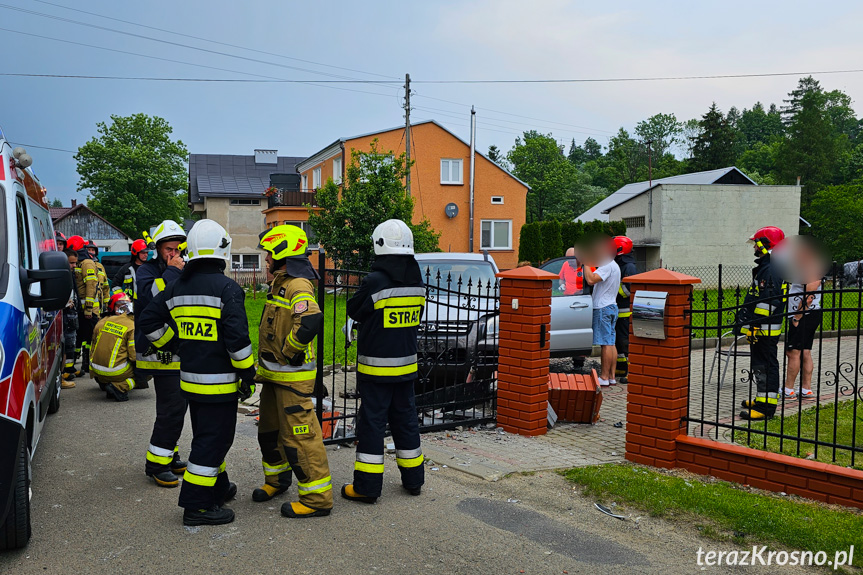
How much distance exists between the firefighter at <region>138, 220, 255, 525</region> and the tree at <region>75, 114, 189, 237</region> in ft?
180

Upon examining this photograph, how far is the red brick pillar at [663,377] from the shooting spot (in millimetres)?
5742

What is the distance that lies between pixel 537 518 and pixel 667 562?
37.4 inches

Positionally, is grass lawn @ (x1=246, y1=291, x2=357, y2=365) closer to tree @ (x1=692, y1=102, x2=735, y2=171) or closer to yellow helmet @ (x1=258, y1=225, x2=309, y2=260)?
yellow helmet @ (x1=258, y1=225, x2=309, y2=260)

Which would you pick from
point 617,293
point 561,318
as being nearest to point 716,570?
point 617,293

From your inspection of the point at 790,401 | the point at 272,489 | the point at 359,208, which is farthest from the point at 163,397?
the point at 359,208

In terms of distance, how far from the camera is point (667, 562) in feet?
13.5

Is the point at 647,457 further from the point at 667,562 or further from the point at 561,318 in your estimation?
the point at 561,318

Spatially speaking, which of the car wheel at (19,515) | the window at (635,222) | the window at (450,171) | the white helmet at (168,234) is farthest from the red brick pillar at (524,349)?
the window at (635,222)

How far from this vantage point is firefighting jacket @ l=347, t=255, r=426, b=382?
16.7 ft

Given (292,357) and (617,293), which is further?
(617,293)

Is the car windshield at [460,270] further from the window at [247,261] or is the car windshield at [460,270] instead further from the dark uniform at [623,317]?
the window at [247,261]

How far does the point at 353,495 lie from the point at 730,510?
2.60 metres

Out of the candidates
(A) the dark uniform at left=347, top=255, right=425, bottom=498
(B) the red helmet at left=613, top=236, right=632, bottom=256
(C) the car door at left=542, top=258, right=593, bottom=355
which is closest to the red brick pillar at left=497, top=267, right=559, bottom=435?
(A) the dark uniform at left=347, top=255, right=425, bottom=498

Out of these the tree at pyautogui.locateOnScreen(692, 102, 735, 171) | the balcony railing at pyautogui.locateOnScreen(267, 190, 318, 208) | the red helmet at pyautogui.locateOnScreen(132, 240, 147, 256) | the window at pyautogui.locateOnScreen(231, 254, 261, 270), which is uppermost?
the tree at pyautogui.locateOnScreen(692, 102, 735, 171)
